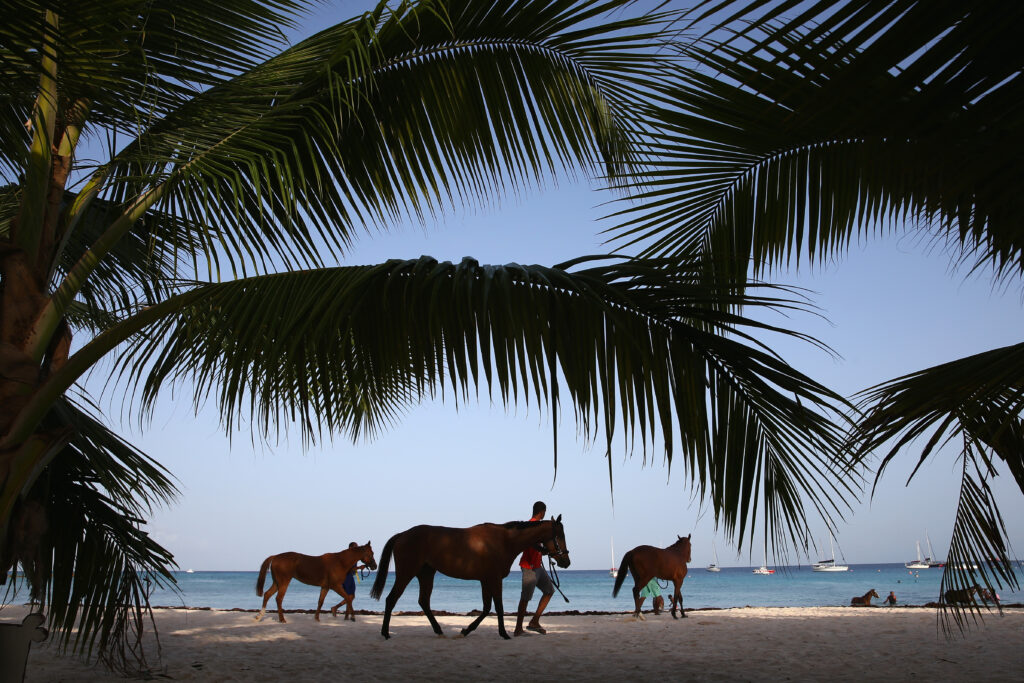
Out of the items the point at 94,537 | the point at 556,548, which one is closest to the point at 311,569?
the point at 556,548

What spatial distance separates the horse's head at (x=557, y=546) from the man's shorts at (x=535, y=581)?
2.81 feet

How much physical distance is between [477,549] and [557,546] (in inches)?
34.5

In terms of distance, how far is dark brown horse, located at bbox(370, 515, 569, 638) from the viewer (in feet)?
26.9

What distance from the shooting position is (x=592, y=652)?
737 centimetres

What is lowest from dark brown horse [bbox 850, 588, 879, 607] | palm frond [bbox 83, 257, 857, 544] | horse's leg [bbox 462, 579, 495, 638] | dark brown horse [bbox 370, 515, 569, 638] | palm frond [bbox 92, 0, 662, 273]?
dark brown horse [bbox 850, 588, 879, 607]

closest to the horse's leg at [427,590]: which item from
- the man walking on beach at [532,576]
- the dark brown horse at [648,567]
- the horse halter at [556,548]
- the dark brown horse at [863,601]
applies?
the man walking on beach at [532,576]

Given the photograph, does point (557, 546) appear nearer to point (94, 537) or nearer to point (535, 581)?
point (535, 581)

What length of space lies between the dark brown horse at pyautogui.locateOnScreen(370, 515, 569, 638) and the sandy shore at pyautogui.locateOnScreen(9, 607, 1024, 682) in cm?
68

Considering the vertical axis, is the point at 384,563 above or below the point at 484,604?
above

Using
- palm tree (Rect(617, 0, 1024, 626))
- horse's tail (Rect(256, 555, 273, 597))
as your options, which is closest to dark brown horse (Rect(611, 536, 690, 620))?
horse's tail (Rect(256, 555, 273, 597))

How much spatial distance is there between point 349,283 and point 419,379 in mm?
472

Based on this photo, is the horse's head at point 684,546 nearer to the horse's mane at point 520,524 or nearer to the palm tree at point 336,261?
the horse's mane at point 520,524

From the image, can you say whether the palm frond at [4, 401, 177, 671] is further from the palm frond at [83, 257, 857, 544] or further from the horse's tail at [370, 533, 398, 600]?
the horse's tail at [370, 533, 398, 600]

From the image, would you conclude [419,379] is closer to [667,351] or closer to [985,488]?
[667,351]
